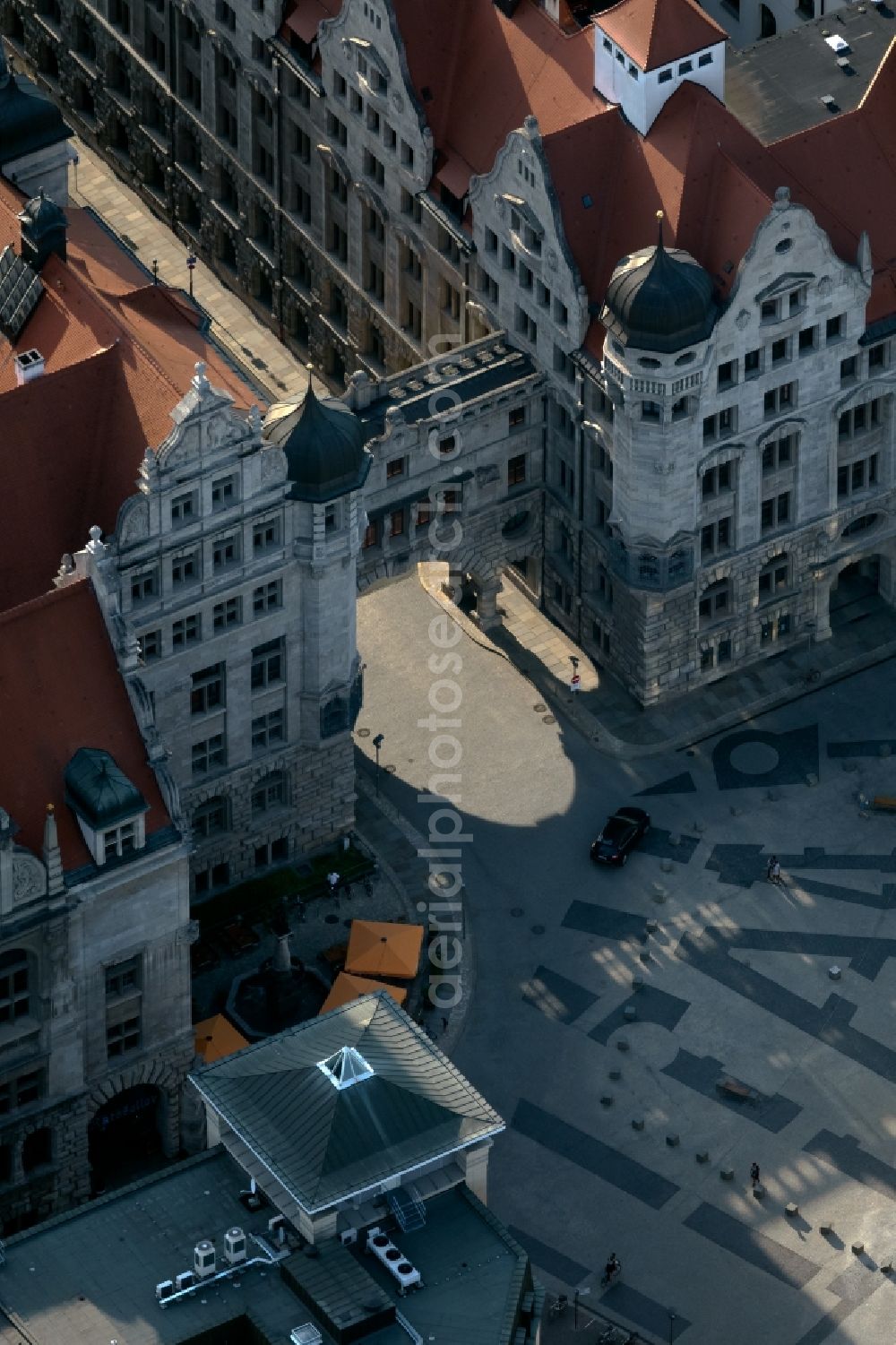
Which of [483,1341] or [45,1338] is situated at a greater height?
[45,1338]

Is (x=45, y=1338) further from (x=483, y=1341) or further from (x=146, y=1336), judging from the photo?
(x=483, y=1341)

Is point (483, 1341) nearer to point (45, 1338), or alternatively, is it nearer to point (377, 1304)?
point (377, 1304)

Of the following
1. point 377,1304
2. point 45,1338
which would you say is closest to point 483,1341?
point 377,1304

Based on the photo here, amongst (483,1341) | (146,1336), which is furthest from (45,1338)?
(483,1341)
